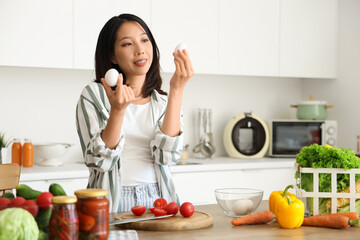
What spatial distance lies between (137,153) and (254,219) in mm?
564

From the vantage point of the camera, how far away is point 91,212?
4.33ft

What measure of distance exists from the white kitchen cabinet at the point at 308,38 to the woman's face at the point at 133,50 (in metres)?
2.51

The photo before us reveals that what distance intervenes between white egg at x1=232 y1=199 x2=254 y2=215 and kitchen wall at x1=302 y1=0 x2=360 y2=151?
2.84 meters

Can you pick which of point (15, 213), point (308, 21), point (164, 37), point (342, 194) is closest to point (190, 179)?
point (164, 37)

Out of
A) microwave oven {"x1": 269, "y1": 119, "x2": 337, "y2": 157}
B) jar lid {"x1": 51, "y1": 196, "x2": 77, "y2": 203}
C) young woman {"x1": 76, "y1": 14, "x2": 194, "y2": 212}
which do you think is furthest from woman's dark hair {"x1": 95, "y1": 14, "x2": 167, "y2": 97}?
microwave oven {"x1": 269, "y1": 119, "x2": 337, "y2": 157}

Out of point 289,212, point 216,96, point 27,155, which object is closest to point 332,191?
point 289,212

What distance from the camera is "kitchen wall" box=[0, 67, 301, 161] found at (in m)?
3.85

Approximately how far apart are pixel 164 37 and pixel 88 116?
205 centimetres

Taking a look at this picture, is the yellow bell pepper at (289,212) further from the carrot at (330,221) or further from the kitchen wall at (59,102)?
the kitchen wall at (59,102)

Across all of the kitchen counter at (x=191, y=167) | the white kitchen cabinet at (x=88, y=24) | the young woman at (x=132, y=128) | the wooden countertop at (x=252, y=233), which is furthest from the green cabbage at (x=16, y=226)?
the white kitchen cabinet at (x=88, y=24)

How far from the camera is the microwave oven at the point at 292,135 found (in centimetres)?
439

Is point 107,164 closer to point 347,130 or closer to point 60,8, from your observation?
point 60,8

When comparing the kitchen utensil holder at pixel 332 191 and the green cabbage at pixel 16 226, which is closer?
the green cabbage at pixel 16 226

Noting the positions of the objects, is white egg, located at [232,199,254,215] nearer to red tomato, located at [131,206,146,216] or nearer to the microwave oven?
red tomato, located at [131,206,146,216]
